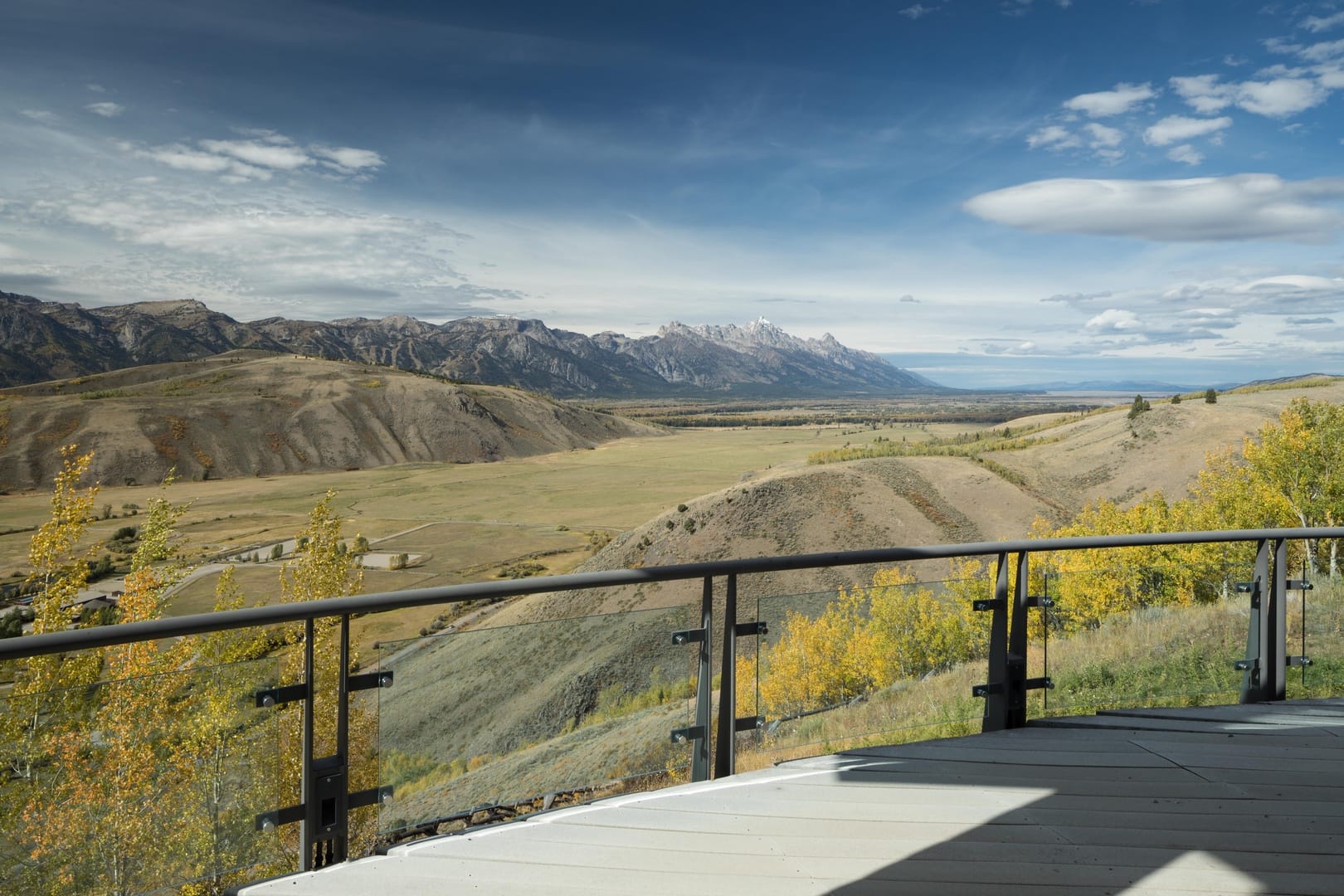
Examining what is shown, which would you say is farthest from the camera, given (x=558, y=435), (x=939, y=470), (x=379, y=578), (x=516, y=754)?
(x=558, y=435)

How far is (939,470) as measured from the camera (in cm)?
4528

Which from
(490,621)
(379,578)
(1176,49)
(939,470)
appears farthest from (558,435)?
(1176,49)

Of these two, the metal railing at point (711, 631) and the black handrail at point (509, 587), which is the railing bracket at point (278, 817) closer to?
the metal railing at point (711, 631)

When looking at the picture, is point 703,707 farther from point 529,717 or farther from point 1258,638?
point 1258,638

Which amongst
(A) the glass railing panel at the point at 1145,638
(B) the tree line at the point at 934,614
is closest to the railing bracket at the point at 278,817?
(B) the tree line at the point at 934,614

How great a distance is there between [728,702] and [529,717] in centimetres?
82

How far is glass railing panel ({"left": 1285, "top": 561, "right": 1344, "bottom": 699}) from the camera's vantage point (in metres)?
4.24

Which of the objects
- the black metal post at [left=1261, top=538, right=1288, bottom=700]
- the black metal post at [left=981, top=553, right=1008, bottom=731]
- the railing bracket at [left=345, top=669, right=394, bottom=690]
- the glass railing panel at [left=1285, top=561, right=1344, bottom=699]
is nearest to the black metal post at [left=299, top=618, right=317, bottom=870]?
the railing bracket at [left=345, top=669, right=394, bottom=690]

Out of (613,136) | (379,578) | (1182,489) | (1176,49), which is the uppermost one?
(613,136)

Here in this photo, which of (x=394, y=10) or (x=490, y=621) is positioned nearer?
(x=490, y=621)

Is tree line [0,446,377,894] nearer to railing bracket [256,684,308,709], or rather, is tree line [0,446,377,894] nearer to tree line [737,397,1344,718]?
railing bracket [256,684,308,709]

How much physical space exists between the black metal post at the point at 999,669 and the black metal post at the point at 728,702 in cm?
130

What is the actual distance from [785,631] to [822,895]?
1.23 metres

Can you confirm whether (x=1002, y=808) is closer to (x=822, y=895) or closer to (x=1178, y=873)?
(x=1178, y=873)
